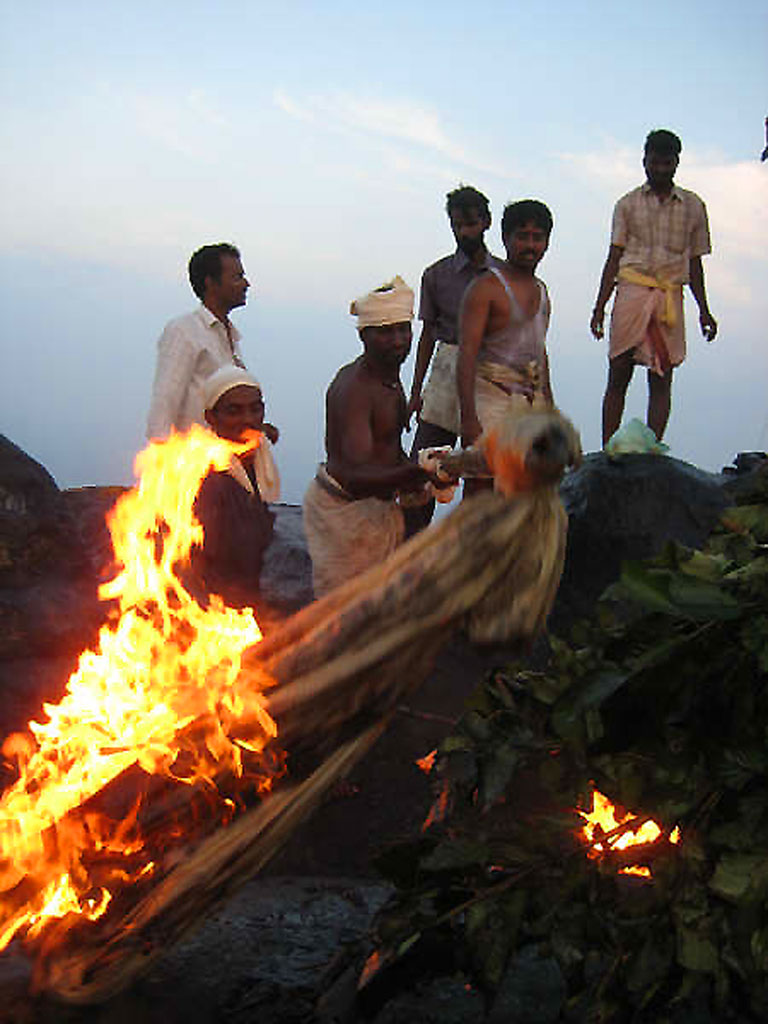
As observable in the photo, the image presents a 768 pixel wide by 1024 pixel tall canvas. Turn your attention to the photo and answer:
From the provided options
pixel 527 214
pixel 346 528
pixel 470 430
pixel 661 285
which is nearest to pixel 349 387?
pixel 346 528

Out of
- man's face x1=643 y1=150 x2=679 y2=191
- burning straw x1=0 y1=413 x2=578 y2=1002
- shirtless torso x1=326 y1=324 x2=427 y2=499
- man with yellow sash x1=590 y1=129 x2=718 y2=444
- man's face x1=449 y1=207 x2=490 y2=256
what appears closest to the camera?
burning straw x1=0 y1=413 x2=578 y2=1002

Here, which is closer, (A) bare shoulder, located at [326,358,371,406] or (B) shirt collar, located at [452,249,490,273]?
(A) bare shoulder, located at [326,358,371,406]

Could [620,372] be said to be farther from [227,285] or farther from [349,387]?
[349,387]

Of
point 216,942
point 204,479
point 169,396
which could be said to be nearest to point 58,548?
point 169,396

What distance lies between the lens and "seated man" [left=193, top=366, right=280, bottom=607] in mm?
4684

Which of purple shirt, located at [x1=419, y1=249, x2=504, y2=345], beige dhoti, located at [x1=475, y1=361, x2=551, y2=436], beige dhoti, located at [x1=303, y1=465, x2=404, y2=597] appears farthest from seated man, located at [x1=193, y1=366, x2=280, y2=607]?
purple shirt, located at [x1=419, y1=249, x2=504, y2=345]

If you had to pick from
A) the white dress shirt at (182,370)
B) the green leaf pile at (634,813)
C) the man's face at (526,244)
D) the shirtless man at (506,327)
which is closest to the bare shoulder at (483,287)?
the shirtless man at (506,327)

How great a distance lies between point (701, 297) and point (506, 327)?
11.0 ft

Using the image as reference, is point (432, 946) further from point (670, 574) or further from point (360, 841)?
Result: point (360, 841)

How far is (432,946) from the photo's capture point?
2760 millimetres

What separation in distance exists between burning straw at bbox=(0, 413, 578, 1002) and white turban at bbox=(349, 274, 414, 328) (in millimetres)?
2398

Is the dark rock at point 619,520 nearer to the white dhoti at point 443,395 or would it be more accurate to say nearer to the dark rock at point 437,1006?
the white dhoti at point 443,395

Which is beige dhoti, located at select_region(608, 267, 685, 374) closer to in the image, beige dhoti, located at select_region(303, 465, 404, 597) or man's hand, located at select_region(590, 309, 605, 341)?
man's hand, located at select_region(590, 309, 605, 341)

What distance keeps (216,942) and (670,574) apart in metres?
1.90
